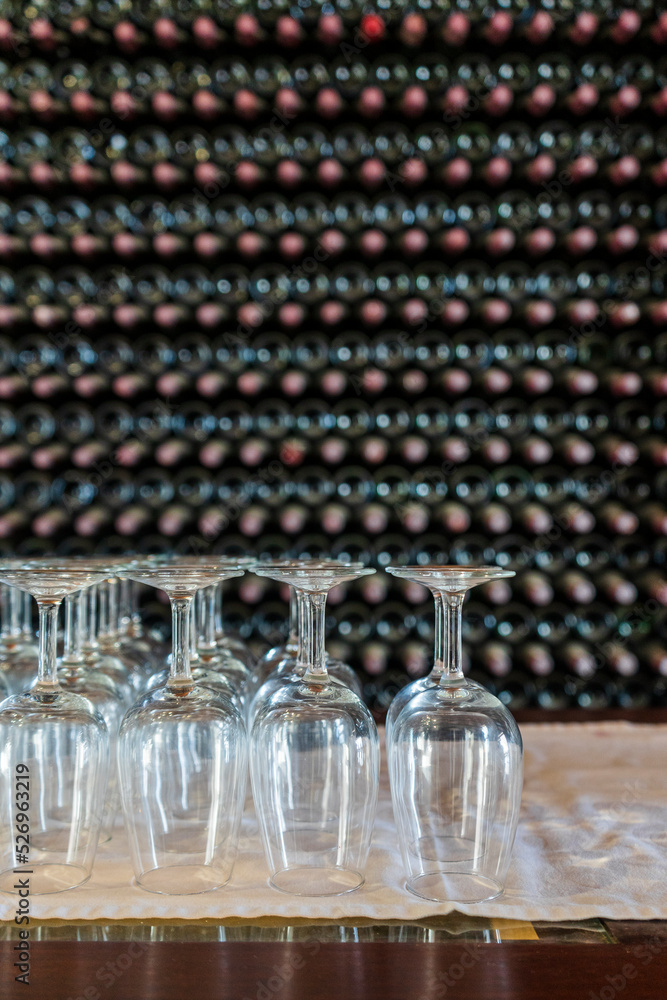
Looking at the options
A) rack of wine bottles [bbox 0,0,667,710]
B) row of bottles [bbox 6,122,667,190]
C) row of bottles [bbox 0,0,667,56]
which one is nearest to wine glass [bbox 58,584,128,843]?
rack of wine bottles [bbox 0,0,667,710]

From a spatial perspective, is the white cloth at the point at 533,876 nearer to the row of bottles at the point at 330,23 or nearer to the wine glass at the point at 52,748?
the wine glass at the point at 52,748

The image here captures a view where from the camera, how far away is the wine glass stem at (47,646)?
22.2 inches

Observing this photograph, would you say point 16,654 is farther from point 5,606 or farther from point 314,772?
point 314,772

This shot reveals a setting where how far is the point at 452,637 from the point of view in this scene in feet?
1.89

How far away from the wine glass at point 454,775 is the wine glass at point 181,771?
0.12m

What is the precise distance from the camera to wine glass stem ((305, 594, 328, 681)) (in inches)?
23.1

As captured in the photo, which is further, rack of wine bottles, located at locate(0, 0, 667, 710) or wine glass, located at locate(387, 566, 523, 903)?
rack of wine bottles, located at locate(0, 0, 667, 710)

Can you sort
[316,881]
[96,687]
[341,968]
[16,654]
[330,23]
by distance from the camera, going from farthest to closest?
[330,23] < [16,654] < [96,687] < [316,881] < [341,968]

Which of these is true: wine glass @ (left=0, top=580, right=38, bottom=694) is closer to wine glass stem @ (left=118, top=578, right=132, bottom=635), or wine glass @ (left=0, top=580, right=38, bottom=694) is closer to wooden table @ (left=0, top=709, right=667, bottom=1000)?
wine glass stem @ (left=118, top=578, right=132, bottom=635)

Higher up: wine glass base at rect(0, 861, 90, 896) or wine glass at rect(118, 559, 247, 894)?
wine glass at rect(118, 559, 247, 894)

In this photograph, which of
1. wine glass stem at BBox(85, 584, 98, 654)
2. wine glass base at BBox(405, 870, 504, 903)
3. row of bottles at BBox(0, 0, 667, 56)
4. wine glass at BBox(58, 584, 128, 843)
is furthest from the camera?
row of bottles at BBox(0, 0, 667, 56)

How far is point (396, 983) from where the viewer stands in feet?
1.47

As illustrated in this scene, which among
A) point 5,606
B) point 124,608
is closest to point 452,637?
point 124,608

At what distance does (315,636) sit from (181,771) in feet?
0.43
